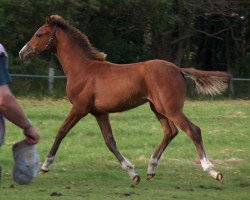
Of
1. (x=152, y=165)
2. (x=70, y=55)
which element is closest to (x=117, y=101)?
(x=152, y=165)

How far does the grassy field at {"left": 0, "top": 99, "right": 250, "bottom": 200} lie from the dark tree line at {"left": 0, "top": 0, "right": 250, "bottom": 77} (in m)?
8.05

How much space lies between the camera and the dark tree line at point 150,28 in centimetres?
2655

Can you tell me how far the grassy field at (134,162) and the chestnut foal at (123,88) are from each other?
0.40m

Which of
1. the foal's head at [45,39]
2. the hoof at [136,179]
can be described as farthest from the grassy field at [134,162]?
the foal's head at [45,39]

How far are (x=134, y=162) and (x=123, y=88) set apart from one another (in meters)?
2.07

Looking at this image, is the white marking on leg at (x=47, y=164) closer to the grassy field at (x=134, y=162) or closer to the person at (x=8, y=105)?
the grassy field at (x=134, y=162)

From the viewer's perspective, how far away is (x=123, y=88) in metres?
10.5

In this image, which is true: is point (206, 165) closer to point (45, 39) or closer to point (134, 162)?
point (134, 162)

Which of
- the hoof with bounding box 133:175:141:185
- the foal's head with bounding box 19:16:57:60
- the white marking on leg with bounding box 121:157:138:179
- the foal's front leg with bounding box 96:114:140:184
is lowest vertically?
the hoof with bounding box 133:175:141:185

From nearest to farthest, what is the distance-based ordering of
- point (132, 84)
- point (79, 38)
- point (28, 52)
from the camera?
point (132, 84) → point (79, 38) → point (28, 52)

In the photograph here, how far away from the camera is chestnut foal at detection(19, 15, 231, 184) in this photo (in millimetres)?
10195

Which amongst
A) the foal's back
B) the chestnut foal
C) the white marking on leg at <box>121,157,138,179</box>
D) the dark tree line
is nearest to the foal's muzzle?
the chestnut foal

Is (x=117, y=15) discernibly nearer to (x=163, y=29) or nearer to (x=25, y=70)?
(x=163, y=29)

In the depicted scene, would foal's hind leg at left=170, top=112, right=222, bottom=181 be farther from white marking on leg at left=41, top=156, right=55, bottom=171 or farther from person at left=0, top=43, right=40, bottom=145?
person at left=0, top=43, right=40, bottom=145
